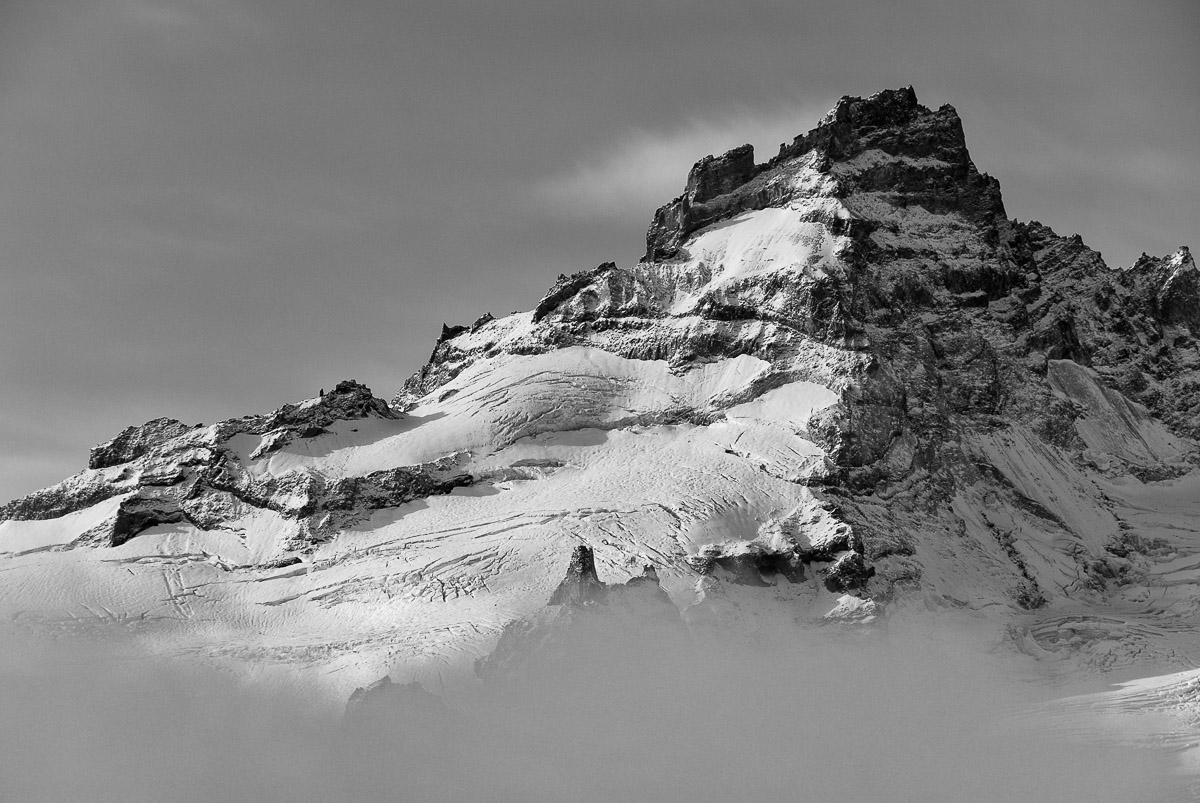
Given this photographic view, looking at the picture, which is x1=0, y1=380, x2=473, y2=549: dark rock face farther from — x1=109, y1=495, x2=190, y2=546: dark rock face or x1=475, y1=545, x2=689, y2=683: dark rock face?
x1=475, y1=545, x2=689, y2=683: dark rock face

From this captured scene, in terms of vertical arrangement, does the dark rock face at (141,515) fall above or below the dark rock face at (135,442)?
below

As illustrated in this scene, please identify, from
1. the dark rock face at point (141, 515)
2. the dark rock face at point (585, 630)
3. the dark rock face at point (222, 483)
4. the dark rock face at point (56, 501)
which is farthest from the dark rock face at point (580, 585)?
the dark rock face at point (56, 501)

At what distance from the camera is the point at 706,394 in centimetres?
19488

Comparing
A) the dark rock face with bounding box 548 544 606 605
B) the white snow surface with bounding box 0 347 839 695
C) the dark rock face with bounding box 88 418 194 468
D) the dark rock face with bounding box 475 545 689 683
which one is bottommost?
the dark rock face with bounding box 475 545 689 683

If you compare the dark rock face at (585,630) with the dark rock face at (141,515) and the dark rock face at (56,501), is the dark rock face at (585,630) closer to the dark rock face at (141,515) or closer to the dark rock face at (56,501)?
the dark rock face at (141,515)

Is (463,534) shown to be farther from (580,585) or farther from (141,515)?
(141,515)

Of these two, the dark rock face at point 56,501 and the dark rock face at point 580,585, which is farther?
the dark rock face at point 56,501

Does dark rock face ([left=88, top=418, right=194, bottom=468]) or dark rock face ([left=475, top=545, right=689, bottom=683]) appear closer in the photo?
dark rock face ([left=475, top=545, right=689, bottom=683])

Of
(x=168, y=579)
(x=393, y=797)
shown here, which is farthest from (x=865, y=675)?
(x=168, y=579)

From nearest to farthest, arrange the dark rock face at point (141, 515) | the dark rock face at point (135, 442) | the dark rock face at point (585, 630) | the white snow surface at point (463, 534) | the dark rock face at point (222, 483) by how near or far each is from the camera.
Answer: the dark rock face at point (585, 630)
the white snow surface at point (463, 534)
the dark rock face at point (141, 515)
the dark rock face at point (222, 483)
the dark rock face at point (135, 442)

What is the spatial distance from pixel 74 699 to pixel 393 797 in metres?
32.6

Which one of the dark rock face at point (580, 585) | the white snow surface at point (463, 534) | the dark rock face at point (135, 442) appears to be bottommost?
the dark rock face at point (580, 585)

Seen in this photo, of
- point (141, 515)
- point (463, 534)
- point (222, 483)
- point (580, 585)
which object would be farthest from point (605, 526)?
point (141, 515)

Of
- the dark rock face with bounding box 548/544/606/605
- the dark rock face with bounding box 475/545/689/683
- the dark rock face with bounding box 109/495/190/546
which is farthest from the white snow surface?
the dark rock face with bounding box 548/544/606/605
